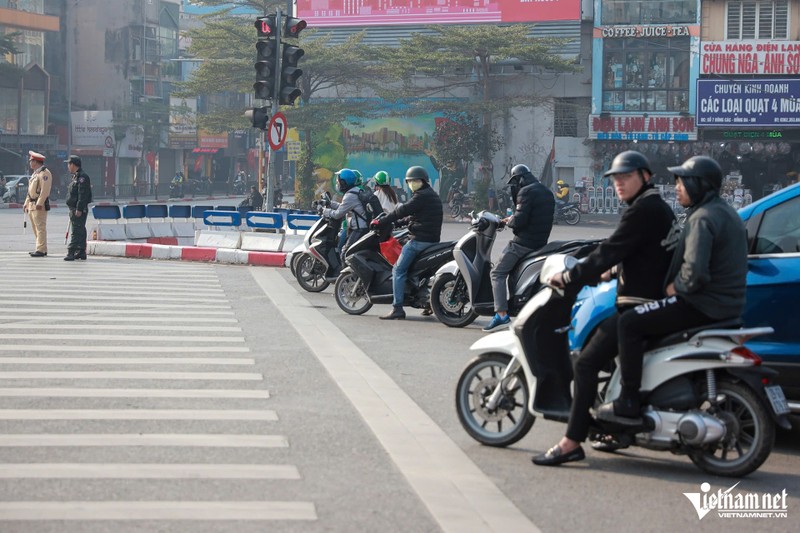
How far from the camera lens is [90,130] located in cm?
7062

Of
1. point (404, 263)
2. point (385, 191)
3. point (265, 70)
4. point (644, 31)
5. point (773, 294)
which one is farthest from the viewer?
point (644, 31)

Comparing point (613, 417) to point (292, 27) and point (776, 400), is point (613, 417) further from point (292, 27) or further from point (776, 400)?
point (292, 27)

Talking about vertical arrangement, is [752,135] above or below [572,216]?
above

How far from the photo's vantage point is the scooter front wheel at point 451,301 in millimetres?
12555

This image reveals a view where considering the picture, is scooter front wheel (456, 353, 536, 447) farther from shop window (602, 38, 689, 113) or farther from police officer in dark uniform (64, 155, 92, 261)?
shop window (602, 38, 689, 113)

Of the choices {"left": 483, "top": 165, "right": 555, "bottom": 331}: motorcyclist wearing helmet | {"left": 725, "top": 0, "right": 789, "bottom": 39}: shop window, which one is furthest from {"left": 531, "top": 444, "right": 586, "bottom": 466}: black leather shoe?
{"left": 725, "top": 0, "right": 789, "bottom": 39}: shop window

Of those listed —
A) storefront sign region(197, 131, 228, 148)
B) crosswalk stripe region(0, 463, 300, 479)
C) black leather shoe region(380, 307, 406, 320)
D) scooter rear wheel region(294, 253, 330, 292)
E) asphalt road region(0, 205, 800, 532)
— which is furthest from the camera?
storefront sign region(197, 131, 228, 148)

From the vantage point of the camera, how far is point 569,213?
42.8 m

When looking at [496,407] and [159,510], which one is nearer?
[159,510]

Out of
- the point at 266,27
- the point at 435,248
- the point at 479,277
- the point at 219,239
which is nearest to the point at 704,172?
the point at 479,277

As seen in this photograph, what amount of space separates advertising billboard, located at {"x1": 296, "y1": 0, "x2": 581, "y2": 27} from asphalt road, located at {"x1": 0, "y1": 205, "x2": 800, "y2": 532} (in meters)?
42.2

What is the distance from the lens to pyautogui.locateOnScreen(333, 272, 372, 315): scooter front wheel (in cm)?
1364

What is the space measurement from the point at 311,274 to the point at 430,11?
3972 cm

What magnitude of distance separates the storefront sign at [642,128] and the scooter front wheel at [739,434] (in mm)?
44420
